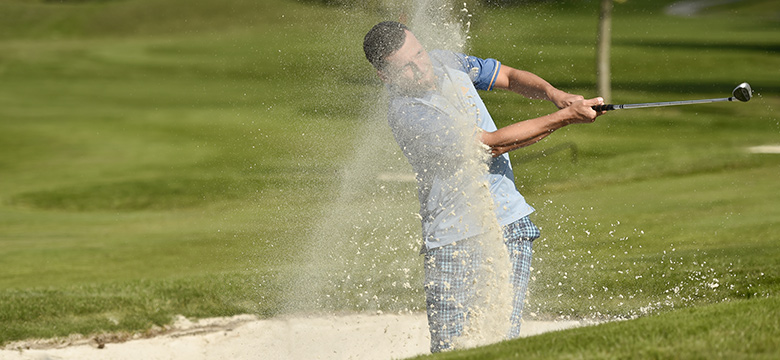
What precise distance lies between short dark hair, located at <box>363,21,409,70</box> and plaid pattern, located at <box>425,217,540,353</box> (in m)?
0.98

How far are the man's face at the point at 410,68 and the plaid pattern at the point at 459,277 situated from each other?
2.66 ft

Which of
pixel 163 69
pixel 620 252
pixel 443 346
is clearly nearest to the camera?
pixel 443 346

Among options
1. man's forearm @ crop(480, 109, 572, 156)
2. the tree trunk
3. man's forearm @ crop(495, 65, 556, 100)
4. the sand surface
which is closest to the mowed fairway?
the sand surface

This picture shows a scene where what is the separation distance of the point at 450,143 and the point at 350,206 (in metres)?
5.99

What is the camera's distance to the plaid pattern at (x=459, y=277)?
13.8 ft

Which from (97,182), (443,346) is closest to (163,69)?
(97,182)

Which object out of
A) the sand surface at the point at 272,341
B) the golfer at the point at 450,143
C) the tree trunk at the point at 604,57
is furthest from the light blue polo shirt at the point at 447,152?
the tree trunk at the point at 604,57

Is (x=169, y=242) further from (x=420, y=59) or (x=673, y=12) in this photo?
(x=673, y=12)

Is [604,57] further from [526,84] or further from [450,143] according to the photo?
[450,143]

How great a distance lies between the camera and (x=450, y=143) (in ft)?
13.1

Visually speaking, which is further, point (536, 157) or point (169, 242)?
point (536, 157)

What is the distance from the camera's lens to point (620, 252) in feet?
24.6

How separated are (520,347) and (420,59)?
1.39 meters

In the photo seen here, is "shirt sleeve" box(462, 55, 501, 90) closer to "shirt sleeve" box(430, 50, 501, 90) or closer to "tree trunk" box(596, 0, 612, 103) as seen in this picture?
"shirt sleeve" box(430, 50, 501, 90)
